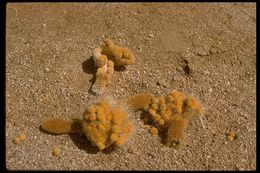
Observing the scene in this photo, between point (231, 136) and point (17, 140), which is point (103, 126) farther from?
point (231, 136)

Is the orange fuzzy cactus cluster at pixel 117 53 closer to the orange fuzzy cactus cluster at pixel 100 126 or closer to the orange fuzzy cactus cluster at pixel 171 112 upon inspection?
the orange fuzzy cactus cluster at pixel 171 112

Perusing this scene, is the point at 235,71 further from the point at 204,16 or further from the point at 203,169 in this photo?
the point at 203,169

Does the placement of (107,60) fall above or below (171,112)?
above

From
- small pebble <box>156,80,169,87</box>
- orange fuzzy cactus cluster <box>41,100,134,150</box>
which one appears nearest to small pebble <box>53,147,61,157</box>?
orange fuzzy cactus cluster <box>41,100,134,150</box>

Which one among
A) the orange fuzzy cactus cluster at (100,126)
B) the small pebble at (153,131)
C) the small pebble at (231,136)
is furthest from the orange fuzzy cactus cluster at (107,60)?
the small pebble at (231,136)

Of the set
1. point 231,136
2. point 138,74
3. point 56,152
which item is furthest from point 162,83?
point 56,152

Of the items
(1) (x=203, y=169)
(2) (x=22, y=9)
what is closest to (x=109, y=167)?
(1) (x=203, y=169)
